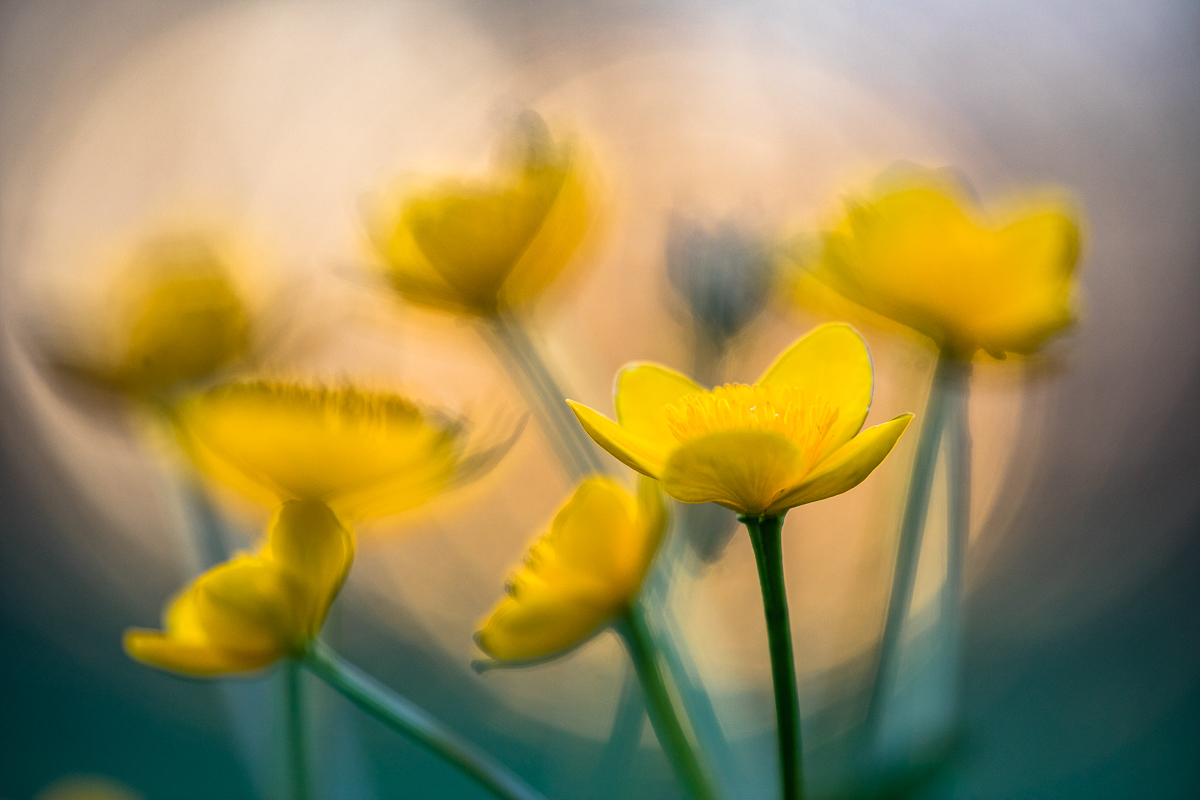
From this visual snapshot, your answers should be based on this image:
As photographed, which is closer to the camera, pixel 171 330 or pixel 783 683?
pixel 783 683

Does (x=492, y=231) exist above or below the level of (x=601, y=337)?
above

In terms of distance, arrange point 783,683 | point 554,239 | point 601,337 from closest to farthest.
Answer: point 783,683 → point 554,239 → point 601,337

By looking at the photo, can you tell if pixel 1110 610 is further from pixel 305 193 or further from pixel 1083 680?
pixel 305 193

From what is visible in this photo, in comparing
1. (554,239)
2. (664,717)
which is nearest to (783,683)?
(664,717)

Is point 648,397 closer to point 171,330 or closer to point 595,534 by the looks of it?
point 595,534

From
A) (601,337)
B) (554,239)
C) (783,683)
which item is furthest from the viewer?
(601,337)

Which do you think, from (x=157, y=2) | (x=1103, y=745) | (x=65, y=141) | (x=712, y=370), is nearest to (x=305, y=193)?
(x=65, y=141)
